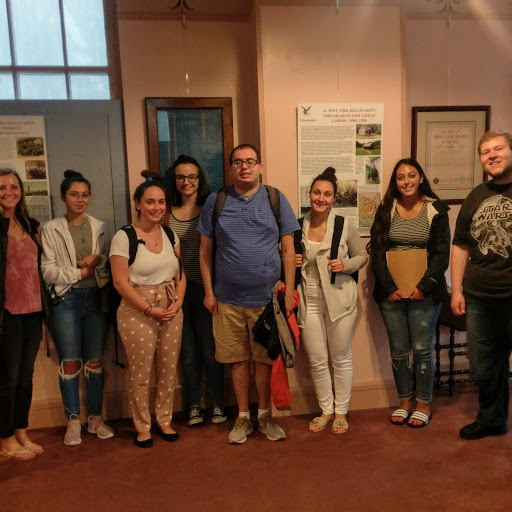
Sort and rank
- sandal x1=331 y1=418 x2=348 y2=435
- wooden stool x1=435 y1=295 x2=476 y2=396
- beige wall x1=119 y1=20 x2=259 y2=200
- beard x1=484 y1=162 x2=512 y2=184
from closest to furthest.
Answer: beard x1=484 y1=162 x2=512 y2=184
sandal x1=331 y1=418 x2=348 y2=435
beige wall x1=119 y1=20 x2=259 y2=200
wooden stool x1=435 y1=295 x2=476 y2=396

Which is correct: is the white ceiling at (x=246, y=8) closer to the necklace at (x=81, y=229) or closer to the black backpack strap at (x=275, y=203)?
the black backpack strap at (x=275, y=203)

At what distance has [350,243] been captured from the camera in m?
2.82

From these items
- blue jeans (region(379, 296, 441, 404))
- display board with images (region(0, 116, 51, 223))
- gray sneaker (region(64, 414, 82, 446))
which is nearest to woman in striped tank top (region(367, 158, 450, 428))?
blue jeans (region(379, 296, 441, 404))

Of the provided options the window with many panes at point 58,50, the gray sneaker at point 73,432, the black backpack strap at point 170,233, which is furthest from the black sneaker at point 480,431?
the window with many panes at point 58,50

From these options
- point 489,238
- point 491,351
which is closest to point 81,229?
point 489,238

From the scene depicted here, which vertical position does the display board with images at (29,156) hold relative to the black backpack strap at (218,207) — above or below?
above

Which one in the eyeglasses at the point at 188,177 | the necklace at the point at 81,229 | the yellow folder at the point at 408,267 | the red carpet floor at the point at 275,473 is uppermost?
the eyeglasses at the point at 188,177

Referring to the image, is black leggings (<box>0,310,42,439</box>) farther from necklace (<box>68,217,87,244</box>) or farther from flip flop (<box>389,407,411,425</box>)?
flip flop (<box>389,407,411,425</box>)

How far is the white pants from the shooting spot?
2807mm

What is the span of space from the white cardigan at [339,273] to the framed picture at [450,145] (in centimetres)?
96

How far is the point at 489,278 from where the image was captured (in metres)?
2.48

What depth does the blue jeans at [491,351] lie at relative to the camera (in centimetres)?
255

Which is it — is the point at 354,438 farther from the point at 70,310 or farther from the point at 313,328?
the point at 70,310

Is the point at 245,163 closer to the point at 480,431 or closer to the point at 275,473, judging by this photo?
the point at 275,473
